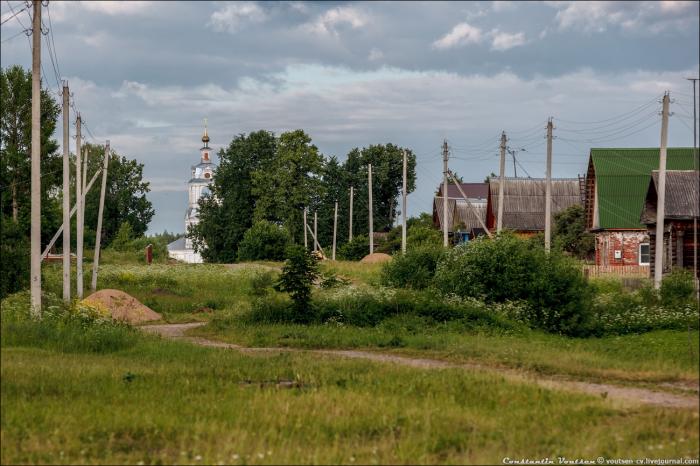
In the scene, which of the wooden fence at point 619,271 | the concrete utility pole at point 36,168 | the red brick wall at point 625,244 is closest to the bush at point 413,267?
the wooden fence at point 619,271

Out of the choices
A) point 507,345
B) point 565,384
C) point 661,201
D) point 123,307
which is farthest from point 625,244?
point 565,384

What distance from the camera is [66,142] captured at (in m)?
37.1

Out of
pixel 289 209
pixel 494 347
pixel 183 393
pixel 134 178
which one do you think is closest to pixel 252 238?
pixel 289 209

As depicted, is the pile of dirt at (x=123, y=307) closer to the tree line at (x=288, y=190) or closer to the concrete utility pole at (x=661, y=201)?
the concrete utility pole at (x=661, y=201)

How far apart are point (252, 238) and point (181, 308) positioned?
39848 mm

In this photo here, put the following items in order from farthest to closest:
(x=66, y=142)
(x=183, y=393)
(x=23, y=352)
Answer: (x=66, y=142)
(x=23, y=352)
(x=183, y=393)

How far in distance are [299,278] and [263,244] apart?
4963 cm

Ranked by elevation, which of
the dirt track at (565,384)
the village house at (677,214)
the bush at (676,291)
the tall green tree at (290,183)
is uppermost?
the tall green tree at (290,183)

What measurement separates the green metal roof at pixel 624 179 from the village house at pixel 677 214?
11.4 m

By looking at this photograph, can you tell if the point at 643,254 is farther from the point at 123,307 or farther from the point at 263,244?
the point at 123,307

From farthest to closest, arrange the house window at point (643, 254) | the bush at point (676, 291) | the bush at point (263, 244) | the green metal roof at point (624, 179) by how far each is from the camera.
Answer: the bush at point (263, 244) < the house window at point (643, 254) < the green metal roof at point (624, 179) < the bush at point (676, 291)

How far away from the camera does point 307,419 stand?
12672 millimetres

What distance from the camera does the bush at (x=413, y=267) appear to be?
36.9 m

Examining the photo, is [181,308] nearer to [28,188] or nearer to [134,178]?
[28,188]
